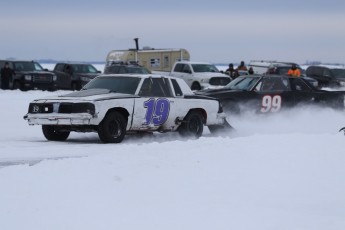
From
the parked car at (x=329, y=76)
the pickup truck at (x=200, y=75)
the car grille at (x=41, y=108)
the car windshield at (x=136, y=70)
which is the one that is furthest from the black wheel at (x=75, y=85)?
the car grille at (x=41, y=108)

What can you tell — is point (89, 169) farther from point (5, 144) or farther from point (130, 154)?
point (5, 144)

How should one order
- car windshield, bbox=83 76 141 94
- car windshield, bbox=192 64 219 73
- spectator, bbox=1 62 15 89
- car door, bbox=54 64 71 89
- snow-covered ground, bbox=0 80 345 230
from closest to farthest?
snow-covered ground, bbox=0 80 345 230 < car windshield, bbox=83 76 141 94 < spectator, bbox=1 62 15 89 < car windshield, bbox=192 64 219 73 < car door, bbox=54 64 71 89

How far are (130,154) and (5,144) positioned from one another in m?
4.62

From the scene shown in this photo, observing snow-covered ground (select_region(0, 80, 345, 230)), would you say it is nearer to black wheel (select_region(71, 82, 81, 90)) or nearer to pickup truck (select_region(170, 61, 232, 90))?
pickup truck (select_region(170, 61, 232, 90))

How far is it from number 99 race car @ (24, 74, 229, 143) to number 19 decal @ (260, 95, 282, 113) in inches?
108

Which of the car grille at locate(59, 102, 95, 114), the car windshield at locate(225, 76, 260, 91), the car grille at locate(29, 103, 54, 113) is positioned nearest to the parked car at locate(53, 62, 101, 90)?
the car windshield at locate(225, 76, 260, 91)

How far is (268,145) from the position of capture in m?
11.5

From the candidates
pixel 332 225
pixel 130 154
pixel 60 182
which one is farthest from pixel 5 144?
pixel 332 225

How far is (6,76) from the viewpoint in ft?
111

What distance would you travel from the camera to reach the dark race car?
18.7 metres

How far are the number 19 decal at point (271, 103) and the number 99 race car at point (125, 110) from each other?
273cm

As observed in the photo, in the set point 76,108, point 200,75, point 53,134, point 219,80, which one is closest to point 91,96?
point 76,108

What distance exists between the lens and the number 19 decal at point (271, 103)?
19.2 meters

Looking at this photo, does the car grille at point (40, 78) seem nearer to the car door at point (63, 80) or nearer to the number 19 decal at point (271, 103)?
the car door at point (63, 80)
